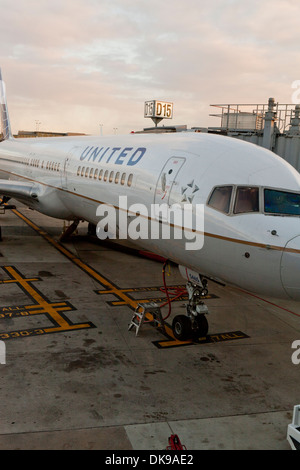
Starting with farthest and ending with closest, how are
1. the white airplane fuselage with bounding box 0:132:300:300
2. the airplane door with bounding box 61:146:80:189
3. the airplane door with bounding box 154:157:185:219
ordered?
1. the airplane door with bounding box 61:146:80:189
2. the airplane door with bounding box 154:157:185:219
3. the white airplane fuselage with bounding box 0:132:300:300

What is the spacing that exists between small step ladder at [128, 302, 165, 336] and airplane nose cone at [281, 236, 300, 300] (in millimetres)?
4261

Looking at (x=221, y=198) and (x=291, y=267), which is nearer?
(x=291, y=267)

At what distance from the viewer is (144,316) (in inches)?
413

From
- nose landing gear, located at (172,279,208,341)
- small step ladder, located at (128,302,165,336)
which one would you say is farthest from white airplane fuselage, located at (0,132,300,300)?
small step ladder, located at (128,302,165,336)

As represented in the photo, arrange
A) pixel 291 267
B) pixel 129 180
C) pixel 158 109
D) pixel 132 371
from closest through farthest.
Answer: pixel 291 267 → pixel 132 371 → pixel 129 180 → pixel 158 109

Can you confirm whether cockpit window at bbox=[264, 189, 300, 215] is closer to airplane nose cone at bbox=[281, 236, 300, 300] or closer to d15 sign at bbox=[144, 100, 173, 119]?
airplane nose cone at bbox=[281, 236, 300, 300]

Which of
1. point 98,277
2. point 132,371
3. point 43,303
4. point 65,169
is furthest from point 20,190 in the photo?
point 132,371

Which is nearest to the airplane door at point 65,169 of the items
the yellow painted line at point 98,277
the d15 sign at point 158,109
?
the yellow painted line at point 98,277

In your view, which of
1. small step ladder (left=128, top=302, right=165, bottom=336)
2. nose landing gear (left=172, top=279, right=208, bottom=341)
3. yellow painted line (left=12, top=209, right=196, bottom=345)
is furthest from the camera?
yellow painted line (left=12, top=209, right=196, bottom=345)

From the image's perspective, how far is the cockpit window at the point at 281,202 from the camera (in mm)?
7500

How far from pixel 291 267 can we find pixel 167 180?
3.60 m

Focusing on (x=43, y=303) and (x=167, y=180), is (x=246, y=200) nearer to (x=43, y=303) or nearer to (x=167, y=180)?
(x=167, y=180)

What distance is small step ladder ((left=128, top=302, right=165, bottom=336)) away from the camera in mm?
10422
